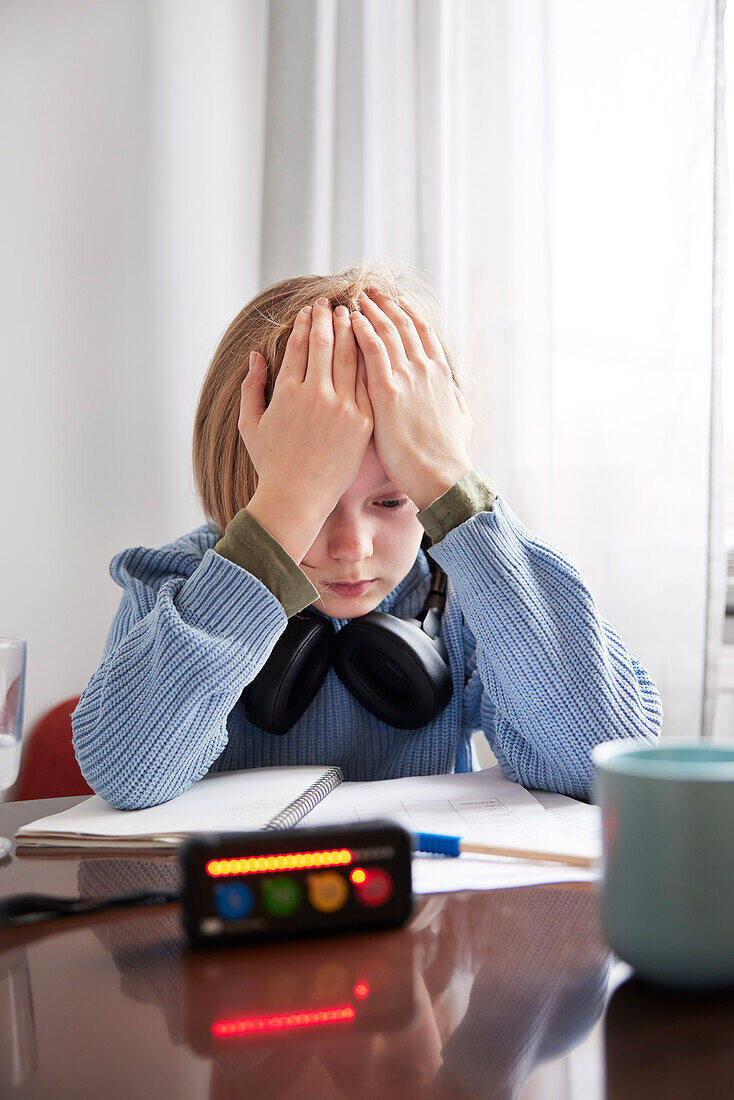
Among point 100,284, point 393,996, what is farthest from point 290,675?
point 100,284

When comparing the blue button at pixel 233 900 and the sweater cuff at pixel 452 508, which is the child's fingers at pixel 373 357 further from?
the blue button at pixel 233 900

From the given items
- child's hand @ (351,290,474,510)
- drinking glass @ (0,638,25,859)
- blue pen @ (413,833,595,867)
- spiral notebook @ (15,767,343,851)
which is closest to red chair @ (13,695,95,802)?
spiral notebook @ (15,767,343,851)

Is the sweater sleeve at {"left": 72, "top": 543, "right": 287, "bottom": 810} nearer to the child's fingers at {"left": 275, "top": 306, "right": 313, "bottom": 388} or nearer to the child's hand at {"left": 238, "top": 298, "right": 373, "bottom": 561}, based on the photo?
the child's hand at {"left": 238, "top": 298, "right": 373, "bottom": 561}

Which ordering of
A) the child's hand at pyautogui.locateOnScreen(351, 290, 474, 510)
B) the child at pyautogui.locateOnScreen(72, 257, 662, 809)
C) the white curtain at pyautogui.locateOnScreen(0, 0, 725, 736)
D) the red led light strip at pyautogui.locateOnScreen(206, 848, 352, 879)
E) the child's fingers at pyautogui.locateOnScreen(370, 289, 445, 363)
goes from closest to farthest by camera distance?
the red led light strip at pyautogui.locateOnScreen(206, 848, 352, 879), the child at pyautogui.locateOnScreen(72, 257, 662, 809), the child's hand at pyautogui.locateOnScreen(351, 290, 474, 510), the child's fingers at pyautogui.locateOnScreen(370, 289, 445, 363), the white curtain at pyautogui.locateOnScreen(0, 0, 725, 736)

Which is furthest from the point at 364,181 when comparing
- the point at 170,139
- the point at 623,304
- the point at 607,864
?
the point at 607,864

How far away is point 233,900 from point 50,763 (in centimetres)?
97

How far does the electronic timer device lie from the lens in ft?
1.56

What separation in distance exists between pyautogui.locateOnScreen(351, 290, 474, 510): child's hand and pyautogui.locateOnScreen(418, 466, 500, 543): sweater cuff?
0.07ft

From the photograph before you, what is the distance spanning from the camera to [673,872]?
1.33ft

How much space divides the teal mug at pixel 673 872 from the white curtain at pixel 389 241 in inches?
44.4

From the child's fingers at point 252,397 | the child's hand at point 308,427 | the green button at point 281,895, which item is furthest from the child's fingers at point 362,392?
the green button at point 281,895

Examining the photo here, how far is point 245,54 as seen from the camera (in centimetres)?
202

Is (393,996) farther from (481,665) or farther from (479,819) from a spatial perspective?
(481,665)

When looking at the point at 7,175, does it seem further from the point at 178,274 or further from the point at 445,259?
the point at 445,259
